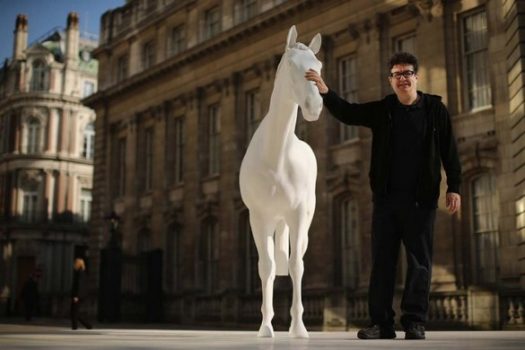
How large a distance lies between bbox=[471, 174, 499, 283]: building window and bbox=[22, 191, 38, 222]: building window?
3851cm

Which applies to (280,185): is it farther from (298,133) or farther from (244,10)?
(244,10)

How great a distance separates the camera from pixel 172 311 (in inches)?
1259

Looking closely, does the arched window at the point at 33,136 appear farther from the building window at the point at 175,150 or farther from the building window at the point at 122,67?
the building window at the point at 175,150

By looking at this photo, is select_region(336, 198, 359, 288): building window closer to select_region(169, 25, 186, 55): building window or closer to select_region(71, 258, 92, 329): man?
select_region(71, 258, 92, 329): man

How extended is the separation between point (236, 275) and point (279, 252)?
22.2 m

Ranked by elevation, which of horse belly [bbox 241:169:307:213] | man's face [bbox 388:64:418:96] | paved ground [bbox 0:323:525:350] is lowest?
paved ground [bbox 0:323:525:350]

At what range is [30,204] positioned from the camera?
54.0 m

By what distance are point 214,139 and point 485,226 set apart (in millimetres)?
14012

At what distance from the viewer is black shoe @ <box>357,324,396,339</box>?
5656 millimetres

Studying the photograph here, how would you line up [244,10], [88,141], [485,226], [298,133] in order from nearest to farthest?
[485,226], [298,133], [244,10], [88,141]

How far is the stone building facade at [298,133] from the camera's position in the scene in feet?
68.2

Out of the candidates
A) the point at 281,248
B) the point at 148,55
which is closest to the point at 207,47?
the point at 148,55

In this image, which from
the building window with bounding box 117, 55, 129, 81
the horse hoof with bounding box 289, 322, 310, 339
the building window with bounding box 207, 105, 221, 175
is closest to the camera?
the horse hoof with bounding box 289, 322, 310, 339

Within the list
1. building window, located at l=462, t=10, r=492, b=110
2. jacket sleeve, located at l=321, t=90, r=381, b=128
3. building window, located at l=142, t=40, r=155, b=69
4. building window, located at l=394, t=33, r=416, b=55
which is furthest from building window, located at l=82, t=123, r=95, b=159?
jacket sleeve, located at l=321, t=90, r=381, b=128
